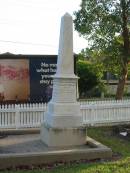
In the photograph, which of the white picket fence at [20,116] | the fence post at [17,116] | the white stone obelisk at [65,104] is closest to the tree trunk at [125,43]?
the white picket fence at [20,116]

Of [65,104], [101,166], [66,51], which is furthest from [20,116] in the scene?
[101,166]

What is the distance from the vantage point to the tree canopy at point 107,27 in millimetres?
20641

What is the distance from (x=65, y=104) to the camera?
11.8 metres

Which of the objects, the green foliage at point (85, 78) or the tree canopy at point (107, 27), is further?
the green foliage at point (85, 78)

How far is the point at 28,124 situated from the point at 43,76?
329 cm

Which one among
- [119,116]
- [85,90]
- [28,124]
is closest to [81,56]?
[119,116]

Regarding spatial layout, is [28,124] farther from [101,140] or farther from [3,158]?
[3,158]

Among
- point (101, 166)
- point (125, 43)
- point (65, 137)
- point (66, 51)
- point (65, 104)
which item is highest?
point (125, 43)

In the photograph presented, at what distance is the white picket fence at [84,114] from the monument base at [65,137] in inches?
207

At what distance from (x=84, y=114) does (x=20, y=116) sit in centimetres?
273

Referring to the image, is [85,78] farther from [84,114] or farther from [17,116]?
[17,116]

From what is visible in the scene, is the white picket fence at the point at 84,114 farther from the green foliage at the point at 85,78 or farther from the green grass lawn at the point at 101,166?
the green foliage at the point at 85,78

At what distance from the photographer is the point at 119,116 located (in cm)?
1861

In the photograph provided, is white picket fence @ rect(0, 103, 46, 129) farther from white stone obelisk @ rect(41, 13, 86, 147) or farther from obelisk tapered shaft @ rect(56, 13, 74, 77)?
obelisk tapered shaft @ rect(56, 13, 74, 77)
